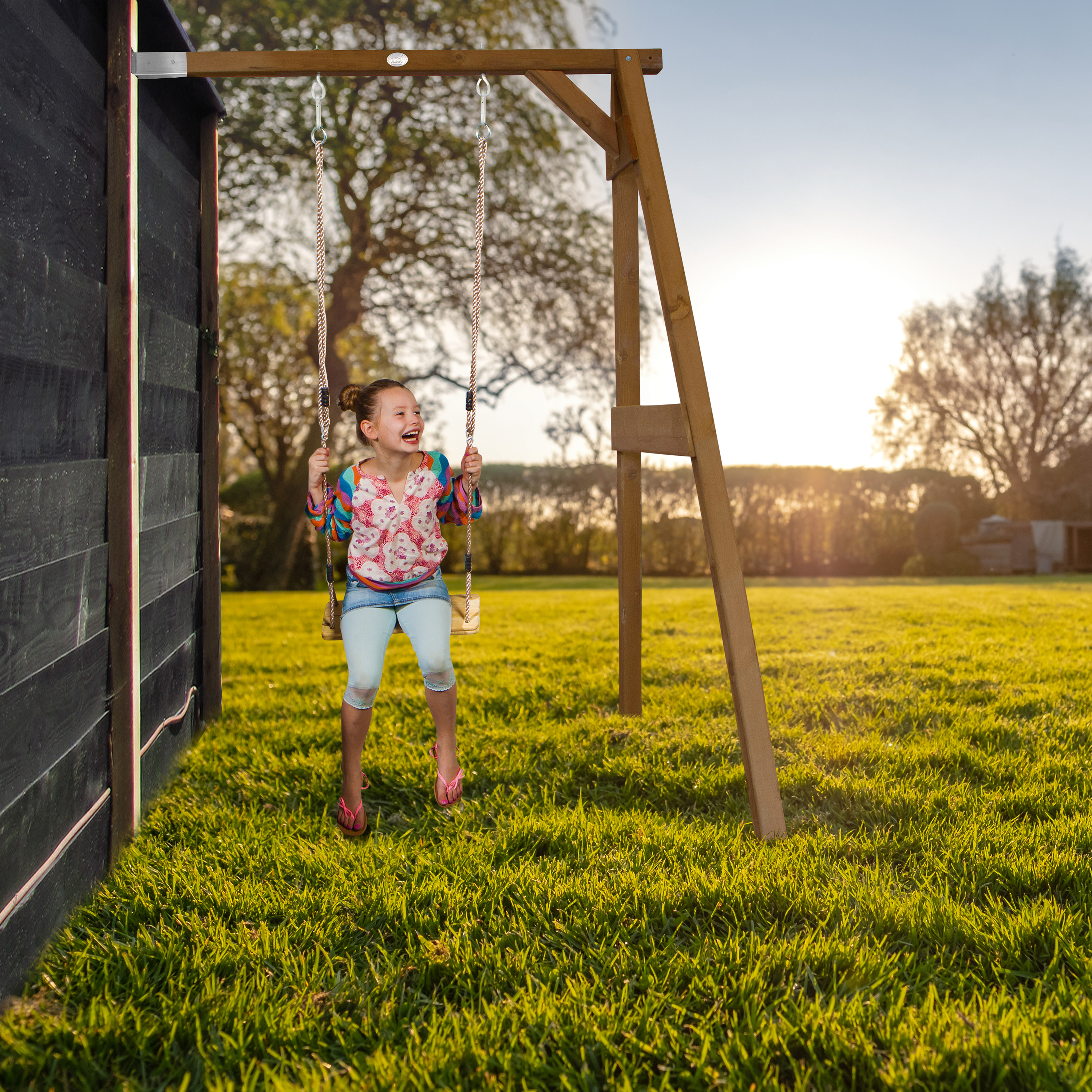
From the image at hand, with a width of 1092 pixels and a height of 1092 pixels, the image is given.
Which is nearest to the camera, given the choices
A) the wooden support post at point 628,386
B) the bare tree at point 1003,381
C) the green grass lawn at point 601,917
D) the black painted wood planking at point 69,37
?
the green grass lawn at point 601,917

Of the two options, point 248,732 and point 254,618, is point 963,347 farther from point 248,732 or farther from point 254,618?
point 248,732

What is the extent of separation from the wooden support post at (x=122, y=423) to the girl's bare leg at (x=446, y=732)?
913 mm

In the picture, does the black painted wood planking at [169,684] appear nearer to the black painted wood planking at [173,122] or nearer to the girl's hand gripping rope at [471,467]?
the girl's hand gripping rope at [471,467]

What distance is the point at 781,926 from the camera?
1979 mm

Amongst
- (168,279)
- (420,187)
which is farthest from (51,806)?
(420,187)

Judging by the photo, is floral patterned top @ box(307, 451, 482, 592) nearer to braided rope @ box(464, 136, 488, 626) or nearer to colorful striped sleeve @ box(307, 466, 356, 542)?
colorful striped sleeve @ box(307, 466, 356, 542)

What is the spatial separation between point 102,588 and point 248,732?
4.86 feet

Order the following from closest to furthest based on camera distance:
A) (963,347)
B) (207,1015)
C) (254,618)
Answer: (207,1015)
(254,618)
(963,347)

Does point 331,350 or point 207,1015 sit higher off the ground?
point 331,350

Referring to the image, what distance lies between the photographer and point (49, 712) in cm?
198

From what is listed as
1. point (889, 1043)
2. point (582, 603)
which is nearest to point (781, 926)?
point (889, 1043)

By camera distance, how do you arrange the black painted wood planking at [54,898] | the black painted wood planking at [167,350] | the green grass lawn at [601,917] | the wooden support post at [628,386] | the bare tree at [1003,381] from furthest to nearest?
the bare tree at [1003,381] → the wooden support post at [628,386] → the black painted wood planking at [167,350] → the black painted wood planking at [54,898] → the green grass lawn at [601,917]

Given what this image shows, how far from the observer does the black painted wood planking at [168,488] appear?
2.82 metres

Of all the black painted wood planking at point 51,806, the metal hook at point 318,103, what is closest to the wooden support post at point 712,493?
the metal hook at point 318,103
